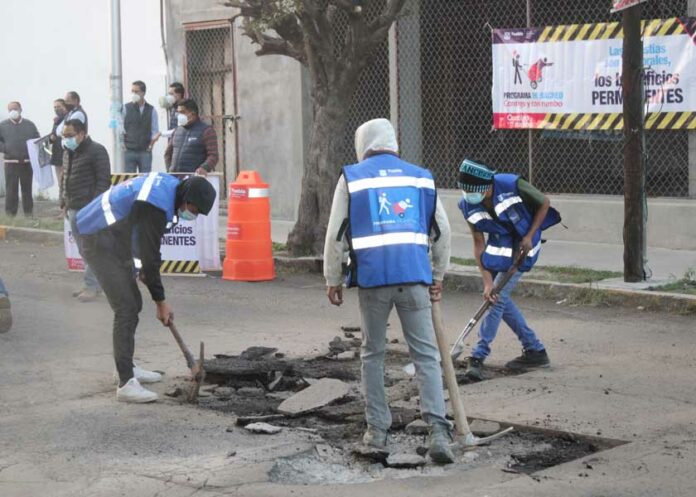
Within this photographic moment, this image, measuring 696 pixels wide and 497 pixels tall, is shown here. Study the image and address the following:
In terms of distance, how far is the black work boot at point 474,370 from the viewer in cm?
877

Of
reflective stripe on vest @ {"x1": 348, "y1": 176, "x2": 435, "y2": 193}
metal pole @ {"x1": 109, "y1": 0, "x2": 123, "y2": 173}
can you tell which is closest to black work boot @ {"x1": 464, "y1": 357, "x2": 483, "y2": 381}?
reflective stripe on vest @ {"x1": 348, "y1": 176, "x2": 435, "y2": 193}

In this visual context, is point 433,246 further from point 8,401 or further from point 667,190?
point 667,190

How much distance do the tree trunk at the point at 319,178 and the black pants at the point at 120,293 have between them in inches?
258

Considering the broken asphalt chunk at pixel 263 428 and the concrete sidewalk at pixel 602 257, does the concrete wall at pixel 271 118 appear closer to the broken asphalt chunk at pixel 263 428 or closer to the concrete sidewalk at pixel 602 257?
the concrete sidewalk at pixel 602 257

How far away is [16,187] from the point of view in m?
20.6

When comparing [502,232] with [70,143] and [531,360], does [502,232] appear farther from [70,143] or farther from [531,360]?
[70,143]

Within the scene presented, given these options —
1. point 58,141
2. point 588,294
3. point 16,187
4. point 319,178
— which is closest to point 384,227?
point 588,294

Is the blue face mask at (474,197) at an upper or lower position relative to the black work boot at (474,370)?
upper

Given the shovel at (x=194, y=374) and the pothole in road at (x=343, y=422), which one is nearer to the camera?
the pothole in road at (x=343, y=422)

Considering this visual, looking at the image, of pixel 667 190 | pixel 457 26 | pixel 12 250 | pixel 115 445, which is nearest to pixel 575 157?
pixel 667 190

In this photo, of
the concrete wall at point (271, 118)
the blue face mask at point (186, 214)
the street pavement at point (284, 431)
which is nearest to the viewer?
the street pavement at point (284, 431)

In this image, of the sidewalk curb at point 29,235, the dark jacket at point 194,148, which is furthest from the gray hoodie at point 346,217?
the sidewalk curb at point 29,235

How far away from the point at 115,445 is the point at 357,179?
6.75 feet

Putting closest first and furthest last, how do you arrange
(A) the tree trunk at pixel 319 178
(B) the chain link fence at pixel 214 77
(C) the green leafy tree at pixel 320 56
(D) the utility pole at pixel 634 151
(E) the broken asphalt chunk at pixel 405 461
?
(E) the broken asphalt chunk at pixel 405 461 → (D) the utility pole at pixel 634 151 → (C) the green leafy tree at pixel 320 56 → (A) the tree trunk at pixel 319 178 → (B) the chain link fence at pixel 214 77
